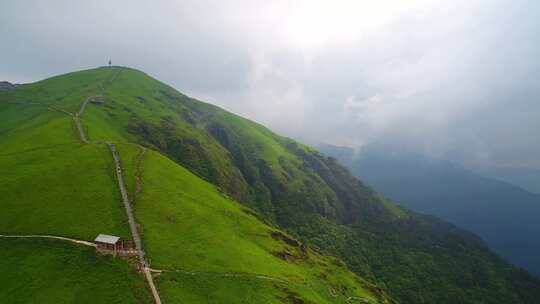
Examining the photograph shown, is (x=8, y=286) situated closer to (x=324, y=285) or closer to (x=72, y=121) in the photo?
(x=324, y=285)

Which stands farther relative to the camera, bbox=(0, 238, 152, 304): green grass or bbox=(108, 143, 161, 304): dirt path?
bbox=(108, 143, 161, 304): dirt path

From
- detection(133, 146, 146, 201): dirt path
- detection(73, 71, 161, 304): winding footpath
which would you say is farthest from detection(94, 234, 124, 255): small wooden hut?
detection(133, 146, 146, 201): dirt path

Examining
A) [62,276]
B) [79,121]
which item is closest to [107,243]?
[62,276]

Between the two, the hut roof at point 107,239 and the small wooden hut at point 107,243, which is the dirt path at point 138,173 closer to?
the hut roof at point 107,239

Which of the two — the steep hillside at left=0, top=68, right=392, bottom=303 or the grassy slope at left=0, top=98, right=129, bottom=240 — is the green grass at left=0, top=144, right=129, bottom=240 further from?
the steep hillside at left=0, top=68, right=392, bottom=303

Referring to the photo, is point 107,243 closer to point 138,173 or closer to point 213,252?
point 213,252

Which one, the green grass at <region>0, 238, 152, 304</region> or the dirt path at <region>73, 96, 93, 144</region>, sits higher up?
the dirt path at <region>73, 96, 93, 144</region>
